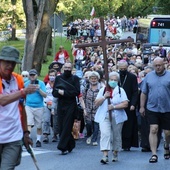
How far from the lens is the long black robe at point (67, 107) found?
47.0 ft

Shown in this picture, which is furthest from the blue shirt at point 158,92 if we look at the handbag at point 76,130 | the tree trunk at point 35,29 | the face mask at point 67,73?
the tree trunk at point 35,29

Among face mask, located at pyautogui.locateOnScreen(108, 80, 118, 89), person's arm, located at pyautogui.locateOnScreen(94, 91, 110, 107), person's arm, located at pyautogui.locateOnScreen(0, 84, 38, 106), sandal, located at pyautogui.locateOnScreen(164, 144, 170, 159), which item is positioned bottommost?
sandal, located at pyautogui.locateOnScreen(164, 144, 170, 159)

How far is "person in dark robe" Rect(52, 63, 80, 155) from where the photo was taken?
14.3 meters

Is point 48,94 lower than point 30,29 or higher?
lower

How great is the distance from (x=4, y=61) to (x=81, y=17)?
7927 centimetres

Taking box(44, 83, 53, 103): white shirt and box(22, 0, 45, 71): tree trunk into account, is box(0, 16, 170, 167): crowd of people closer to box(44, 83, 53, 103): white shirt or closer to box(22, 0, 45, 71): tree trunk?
box(44, 83, 53, 103): white shirt

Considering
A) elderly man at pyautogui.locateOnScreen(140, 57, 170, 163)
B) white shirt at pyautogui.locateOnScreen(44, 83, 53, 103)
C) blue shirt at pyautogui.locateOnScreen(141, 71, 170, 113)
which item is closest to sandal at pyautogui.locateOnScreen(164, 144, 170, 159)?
elderly man at pyautogui.locateOnScreen(140, 57, 170, 163)

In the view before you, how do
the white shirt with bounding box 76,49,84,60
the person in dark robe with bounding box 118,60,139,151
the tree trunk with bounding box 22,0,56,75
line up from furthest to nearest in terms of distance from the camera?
the white shirt with bounding box 76,49,84,60, the tree trunk with bounding box 22,0,56,75, the person in dark robe with bounding box 118,60,139,151

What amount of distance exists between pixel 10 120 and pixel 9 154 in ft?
1.17

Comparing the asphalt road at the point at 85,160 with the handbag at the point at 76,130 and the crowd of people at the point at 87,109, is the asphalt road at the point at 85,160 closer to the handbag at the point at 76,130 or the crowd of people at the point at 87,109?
the crowd of people at the point at 87,109

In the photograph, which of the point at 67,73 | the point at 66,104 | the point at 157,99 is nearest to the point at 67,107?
the point at 66,104

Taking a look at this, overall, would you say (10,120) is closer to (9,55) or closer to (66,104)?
(9,55)

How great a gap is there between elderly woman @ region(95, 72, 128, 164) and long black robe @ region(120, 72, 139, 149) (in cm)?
188

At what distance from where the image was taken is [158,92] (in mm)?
12539
